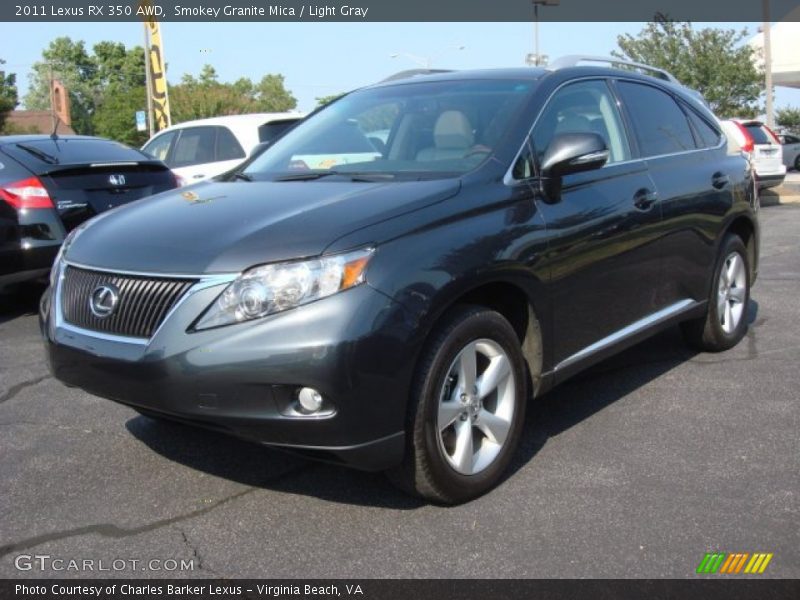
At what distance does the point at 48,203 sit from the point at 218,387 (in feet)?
14.6

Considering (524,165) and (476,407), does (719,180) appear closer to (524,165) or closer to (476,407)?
(524,165)

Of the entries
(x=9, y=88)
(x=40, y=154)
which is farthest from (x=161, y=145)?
(x=9, y=88)

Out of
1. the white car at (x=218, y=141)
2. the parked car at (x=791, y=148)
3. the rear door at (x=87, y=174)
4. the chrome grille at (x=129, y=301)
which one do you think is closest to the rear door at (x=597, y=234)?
the chrome grille at (x=129, y=301)

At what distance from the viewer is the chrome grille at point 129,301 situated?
3.05 meters

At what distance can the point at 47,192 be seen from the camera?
668 cm

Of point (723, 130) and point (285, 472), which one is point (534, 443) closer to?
point (285, 472)

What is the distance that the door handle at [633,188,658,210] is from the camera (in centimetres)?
430

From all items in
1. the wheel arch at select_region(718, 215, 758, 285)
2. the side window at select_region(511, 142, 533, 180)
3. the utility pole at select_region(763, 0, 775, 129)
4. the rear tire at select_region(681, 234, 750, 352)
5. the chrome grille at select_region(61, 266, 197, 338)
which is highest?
the utility pole at select_region(763, 0, 775, 129)

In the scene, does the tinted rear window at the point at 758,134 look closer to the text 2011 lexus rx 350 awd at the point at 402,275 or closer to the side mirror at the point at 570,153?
the text 2011 lexus rx 350 awd at the point at 402,275

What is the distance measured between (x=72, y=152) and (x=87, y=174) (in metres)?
0.35

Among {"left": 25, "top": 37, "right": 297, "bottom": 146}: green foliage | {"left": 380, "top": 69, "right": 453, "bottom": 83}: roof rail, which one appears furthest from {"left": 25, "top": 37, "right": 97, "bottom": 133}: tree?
{"left": 380, "top": 69, "right": 453, "bottom": 83}: roof rail

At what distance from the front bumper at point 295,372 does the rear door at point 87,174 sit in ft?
13.6

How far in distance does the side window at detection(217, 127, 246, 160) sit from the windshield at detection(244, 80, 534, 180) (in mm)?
5283

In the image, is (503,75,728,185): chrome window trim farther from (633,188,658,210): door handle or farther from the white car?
the white car
